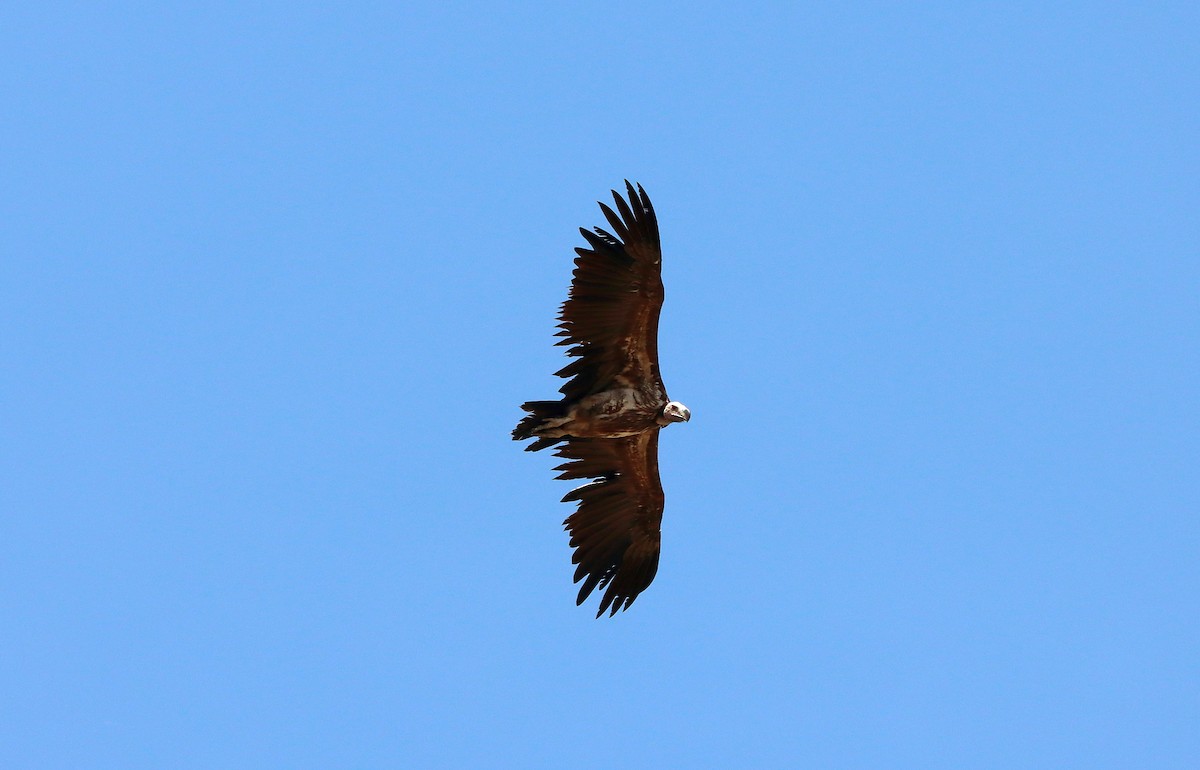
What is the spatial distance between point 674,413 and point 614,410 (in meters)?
0.90

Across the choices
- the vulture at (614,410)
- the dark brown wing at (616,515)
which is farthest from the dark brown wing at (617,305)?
the dark brown wing at (616,515)

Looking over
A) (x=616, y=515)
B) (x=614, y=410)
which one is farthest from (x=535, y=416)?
(x=616, y=515)

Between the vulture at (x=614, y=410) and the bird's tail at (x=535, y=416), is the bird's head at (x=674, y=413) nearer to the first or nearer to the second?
the vulture at (x=614, y=410)

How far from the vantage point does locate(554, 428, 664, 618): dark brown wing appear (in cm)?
2031

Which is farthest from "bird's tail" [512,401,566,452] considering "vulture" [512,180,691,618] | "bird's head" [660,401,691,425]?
"bird's head" [660,401,691,425]

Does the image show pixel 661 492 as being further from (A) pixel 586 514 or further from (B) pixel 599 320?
(B) pixel 599 320

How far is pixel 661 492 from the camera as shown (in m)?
20.7

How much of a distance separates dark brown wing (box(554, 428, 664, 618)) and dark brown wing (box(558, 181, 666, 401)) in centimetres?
147

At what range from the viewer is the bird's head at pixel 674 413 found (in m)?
19.3

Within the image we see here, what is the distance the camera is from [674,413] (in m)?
19.3

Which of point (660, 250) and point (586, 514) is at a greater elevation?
point (660, 250)

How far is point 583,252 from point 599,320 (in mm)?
1102

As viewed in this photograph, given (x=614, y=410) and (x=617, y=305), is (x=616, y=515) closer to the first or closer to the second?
(x=614, y=410)

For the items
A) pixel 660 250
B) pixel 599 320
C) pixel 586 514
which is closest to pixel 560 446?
pixel 586 514
